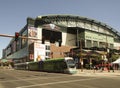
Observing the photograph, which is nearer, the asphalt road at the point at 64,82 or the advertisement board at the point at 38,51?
the asphalt road at the point at 64,82

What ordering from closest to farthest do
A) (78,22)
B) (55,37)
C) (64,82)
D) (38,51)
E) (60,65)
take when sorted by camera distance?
(64,82) → (60,65) → (38,51) → (55,37) → (78,22)

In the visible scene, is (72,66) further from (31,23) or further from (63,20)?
(63,20)

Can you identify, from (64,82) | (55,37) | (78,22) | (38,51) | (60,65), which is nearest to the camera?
(64,82)

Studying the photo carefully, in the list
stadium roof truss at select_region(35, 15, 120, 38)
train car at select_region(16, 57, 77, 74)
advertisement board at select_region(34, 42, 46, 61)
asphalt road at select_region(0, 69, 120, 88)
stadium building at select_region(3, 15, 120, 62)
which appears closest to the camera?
asphalt road at select_region(0, 69, 120, 88)

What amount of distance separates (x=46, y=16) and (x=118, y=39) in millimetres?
61433

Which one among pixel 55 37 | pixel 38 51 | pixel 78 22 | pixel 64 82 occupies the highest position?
pixel 78 22

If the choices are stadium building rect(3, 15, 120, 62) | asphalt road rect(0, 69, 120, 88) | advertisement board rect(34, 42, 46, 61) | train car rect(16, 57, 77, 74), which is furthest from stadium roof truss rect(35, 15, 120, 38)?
asphalt road rect(0, 69, 120, 88)

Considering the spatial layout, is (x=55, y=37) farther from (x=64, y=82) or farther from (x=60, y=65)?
(x=64, y=82)

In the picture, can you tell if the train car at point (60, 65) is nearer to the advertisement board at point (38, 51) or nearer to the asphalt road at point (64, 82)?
the asphalt road at point (64, 82)

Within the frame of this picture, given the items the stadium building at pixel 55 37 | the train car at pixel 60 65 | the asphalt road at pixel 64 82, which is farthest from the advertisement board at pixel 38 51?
the asphalt road at pixel 64 82

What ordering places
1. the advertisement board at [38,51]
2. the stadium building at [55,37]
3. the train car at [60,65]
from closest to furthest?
1. the train car at [60,65]
2. the advertisement board at [38,51]
3. the stadium building at [55,37]

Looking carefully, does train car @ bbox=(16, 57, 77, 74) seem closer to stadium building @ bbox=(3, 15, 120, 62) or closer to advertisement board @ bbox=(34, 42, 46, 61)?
stadium building @ bbox=(3, 15, 120, 62)

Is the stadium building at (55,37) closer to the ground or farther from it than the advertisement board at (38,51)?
farther from it

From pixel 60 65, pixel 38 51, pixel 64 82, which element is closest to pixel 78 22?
pixel 38 51
